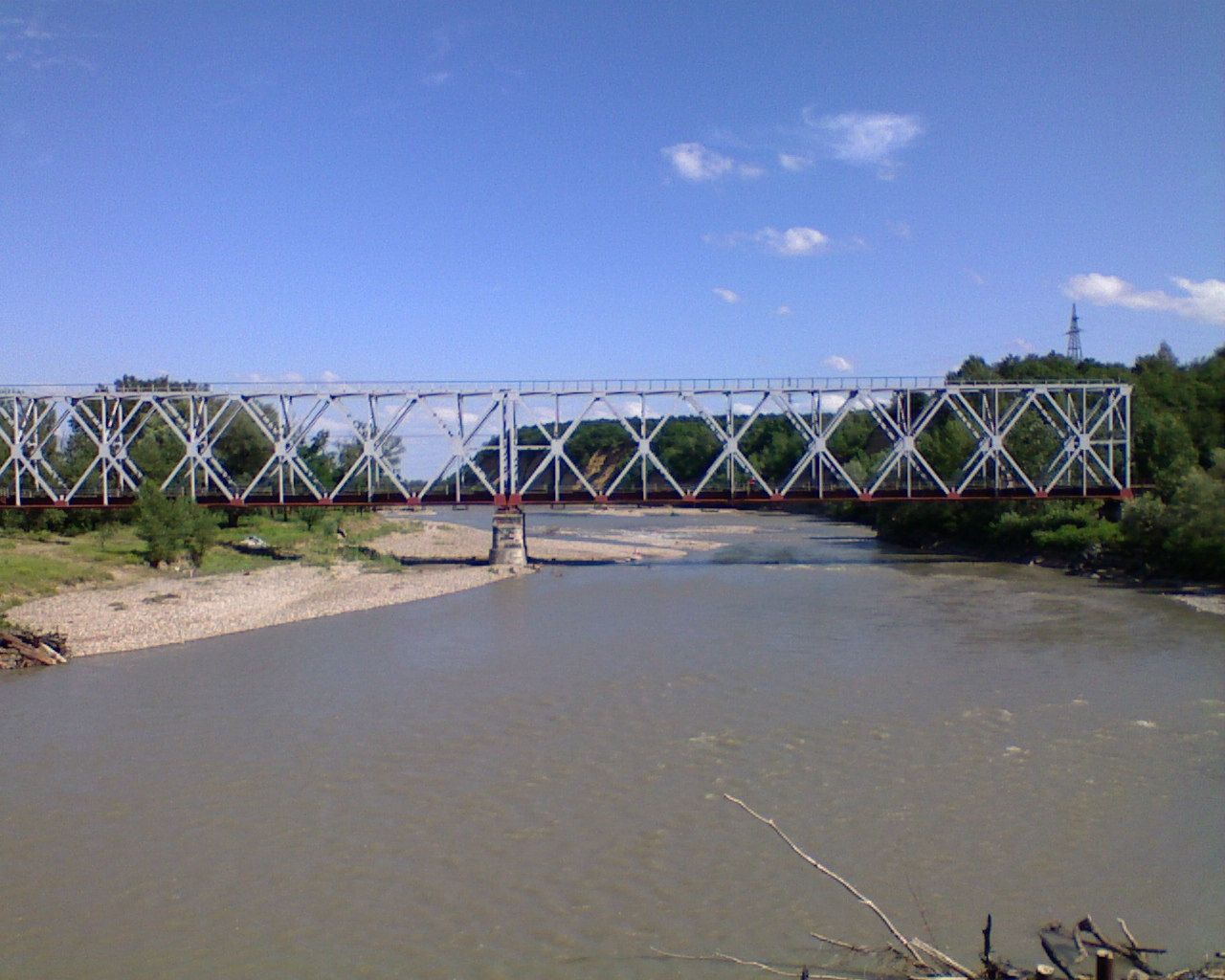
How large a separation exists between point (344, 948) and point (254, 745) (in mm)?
7848

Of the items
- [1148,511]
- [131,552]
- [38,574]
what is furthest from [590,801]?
[131,552]

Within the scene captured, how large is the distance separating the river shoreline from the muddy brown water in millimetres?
3254

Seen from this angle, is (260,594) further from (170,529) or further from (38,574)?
(170,529)

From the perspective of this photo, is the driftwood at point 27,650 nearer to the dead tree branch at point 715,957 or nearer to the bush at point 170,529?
the bush at point 170,529

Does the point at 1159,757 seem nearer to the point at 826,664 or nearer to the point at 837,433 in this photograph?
the point at 826,664

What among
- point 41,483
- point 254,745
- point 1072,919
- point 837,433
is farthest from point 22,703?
point 837,433

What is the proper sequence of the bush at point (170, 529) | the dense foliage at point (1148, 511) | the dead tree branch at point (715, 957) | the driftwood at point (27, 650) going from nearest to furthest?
the dead tree branch at point (715, 957) → the driftwood at point (27, 650) → the dense foliage at point (1148, 511) → the bush at point (170, 529)

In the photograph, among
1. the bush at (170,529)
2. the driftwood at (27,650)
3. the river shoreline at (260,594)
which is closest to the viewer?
the driftwood at (27,650)

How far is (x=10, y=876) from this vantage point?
39.4ft

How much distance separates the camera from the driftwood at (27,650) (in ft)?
76.8

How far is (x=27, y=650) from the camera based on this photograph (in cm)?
2358

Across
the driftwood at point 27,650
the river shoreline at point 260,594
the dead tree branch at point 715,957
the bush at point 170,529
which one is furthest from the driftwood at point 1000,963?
the bush at point 170,529

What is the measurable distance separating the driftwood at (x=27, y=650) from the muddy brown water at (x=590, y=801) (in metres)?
0.49

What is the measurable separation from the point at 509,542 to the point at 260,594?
638 inches
